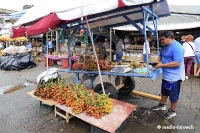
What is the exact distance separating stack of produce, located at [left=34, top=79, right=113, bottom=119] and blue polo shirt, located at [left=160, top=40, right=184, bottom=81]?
4.79ft

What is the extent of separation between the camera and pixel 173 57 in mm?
3416

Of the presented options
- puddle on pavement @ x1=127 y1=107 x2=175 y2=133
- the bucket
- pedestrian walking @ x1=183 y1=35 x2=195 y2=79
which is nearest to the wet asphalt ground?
puddle on pavement @ x1=127 y1=107 x2=175 y2=133

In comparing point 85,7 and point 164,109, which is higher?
point 85,7

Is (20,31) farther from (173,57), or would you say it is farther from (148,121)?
(148,121)

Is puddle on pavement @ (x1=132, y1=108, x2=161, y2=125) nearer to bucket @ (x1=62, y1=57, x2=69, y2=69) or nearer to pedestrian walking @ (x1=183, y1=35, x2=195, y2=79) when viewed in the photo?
pedestrian walking @ (x1=183, y1=35, x2=195, y2=79)

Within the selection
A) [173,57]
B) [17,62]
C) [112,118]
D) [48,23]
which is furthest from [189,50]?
[17,62]

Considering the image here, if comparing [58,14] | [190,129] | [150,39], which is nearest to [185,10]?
[150,39]

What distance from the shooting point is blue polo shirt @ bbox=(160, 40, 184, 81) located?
3.38 metres

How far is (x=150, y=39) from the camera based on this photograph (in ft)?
33.7

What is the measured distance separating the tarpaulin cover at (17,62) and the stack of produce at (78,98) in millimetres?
6718

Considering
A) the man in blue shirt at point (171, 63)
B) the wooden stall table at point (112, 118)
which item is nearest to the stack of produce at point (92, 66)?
→ the wooden stall table at point (112, 118)

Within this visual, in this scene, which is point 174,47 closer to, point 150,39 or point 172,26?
point 172,26

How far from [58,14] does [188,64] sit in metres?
6.57

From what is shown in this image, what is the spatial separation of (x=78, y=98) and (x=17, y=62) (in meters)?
8.16
